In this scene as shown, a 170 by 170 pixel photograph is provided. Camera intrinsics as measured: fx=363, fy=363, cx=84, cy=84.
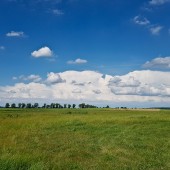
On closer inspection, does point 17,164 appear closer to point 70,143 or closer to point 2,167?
point 2,167

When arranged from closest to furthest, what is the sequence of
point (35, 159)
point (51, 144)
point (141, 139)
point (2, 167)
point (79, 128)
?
point (2, 167) → point (35, 159) → point (51, 144) → point (141, 139) → point (79, 128)

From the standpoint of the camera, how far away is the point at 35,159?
52.6ft

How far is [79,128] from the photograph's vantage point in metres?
33.8

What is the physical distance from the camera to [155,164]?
1748 centimetres

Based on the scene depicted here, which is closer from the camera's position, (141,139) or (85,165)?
(85,165)

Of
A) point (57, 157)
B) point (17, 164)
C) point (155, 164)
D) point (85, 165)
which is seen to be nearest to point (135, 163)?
point (155, 164)

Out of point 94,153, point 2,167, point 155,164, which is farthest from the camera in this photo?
point 94,153

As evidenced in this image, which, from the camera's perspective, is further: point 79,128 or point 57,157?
point 79,128

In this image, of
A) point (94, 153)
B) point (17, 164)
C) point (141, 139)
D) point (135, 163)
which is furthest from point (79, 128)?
point (17, 164)

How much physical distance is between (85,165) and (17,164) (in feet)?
12.1

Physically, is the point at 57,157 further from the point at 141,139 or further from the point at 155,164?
the point at 141,139

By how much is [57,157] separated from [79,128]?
1528 centimetres

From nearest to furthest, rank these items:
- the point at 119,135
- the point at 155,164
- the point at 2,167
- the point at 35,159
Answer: the point at 2,167 → the point at 35,159 → the point at 155,164 → the point at 119,135

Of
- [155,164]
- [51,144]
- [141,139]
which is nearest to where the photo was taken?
[155,164]
